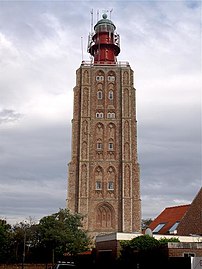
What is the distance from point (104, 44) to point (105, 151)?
57.8 ft

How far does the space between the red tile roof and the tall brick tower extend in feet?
10.5

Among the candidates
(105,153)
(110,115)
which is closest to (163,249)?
(105,153)

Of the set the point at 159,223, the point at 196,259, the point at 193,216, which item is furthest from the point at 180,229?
the point at 196,259

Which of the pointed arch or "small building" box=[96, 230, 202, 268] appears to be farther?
the pointed arch

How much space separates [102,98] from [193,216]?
26.2m

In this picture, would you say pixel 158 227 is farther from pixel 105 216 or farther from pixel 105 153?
pixel 105 153

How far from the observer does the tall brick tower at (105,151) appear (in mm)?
54656

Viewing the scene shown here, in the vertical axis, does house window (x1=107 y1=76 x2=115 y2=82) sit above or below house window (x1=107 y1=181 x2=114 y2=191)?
above

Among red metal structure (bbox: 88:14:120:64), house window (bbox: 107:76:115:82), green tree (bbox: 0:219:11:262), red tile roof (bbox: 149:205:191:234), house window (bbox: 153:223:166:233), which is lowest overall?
green tree (bbox: 0:219:11:262)

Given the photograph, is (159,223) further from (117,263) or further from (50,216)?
(117,263)

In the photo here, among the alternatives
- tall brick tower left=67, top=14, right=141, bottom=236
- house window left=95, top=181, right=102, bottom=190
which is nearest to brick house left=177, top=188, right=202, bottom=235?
tall brick tower left=67, top=14, right=141, bottom=236

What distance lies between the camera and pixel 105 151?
57531 millimetres

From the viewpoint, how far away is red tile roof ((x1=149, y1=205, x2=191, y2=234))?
4784 cm

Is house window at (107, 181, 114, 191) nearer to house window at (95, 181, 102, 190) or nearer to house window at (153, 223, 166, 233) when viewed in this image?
house window at (95, 181, 102, 190)
